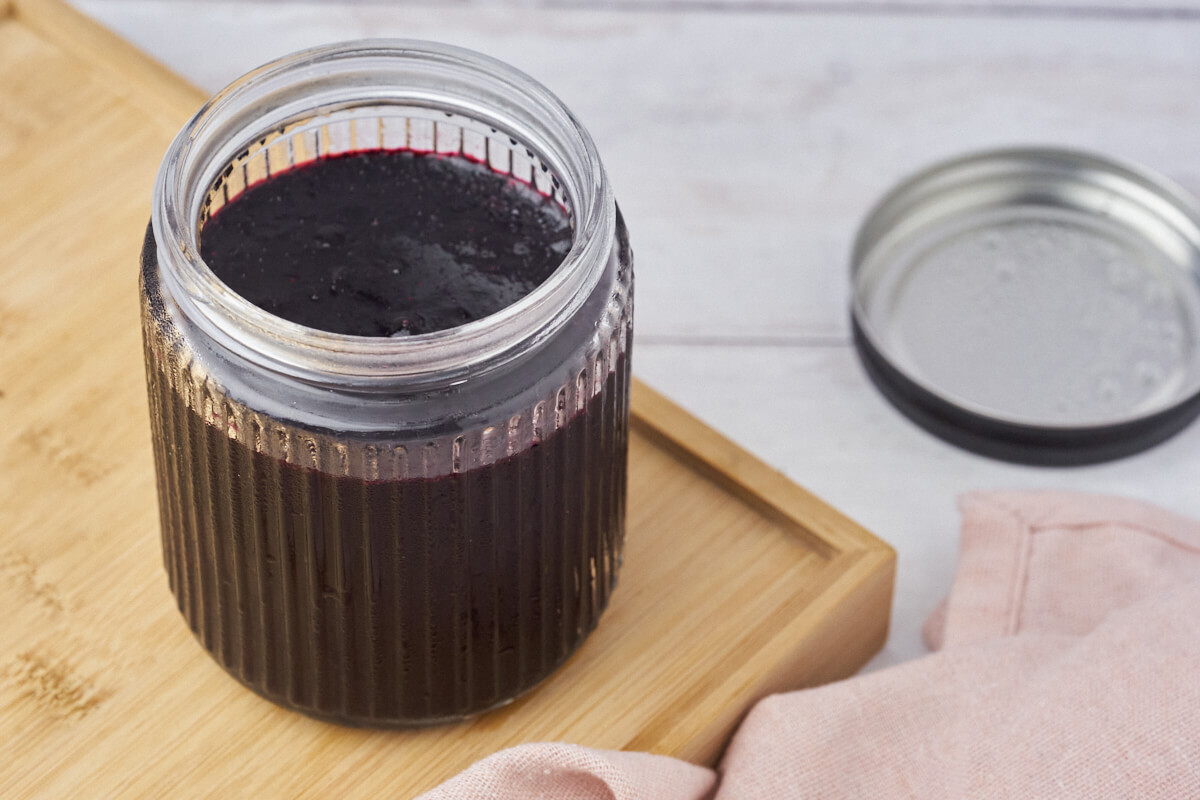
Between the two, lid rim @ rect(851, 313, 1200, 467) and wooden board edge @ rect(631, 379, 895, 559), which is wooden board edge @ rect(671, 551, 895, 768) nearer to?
wooden board edge @ rect(631, 379, 895, 559)

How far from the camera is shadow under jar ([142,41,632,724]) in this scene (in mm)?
810

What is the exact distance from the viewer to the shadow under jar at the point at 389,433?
810mm

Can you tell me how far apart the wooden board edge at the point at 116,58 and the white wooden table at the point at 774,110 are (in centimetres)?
16

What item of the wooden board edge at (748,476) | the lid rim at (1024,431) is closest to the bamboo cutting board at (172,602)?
the wooden board edge at (748,476)

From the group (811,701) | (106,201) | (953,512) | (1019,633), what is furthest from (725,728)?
(106,201)

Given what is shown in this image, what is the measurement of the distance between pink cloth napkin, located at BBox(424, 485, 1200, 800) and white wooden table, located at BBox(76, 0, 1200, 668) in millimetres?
292

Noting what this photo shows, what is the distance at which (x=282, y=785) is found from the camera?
0.98 meters

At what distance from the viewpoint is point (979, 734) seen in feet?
3.38

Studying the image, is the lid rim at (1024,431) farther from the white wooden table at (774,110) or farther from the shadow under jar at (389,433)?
the shadow under jar at (389,433)

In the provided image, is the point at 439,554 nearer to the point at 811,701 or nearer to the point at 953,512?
the point at 811,701

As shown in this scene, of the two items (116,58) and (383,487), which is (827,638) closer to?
(383,487)

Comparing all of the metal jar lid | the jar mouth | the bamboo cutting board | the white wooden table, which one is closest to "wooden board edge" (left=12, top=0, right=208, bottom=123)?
the bamboo cutting board

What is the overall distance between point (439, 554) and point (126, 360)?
0.40 meters

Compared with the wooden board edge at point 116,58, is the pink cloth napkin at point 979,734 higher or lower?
lower
